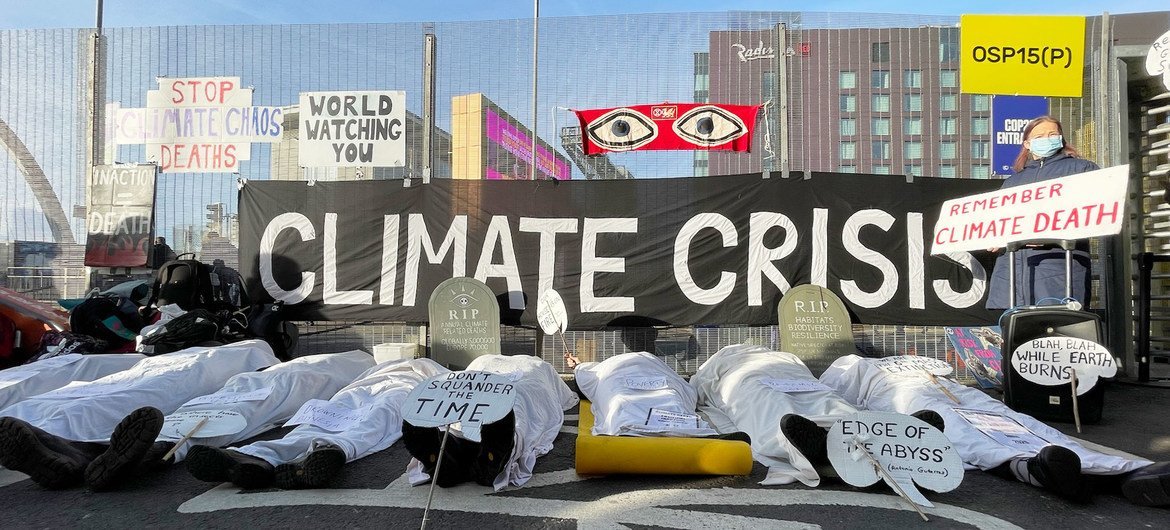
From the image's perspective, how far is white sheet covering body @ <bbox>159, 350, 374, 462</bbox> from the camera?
10.8 feet

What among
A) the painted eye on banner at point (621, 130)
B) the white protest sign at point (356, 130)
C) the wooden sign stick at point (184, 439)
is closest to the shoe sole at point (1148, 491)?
the wooden sign stick at point (184, 439)

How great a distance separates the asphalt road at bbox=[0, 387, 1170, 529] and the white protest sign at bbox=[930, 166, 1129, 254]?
2107 millimetres

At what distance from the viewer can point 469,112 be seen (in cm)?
641

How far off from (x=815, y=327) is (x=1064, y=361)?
1842mm

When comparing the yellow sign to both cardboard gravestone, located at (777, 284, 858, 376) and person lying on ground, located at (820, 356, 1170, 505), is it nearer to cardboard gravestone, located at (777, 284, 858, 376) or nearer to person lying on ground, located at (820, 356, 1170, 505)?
cardboard gravestone, located at (777, 284, 858, 376)

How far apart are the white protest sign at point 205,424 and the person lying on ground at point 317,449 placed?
33 centimetres

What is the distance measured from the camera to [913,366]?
3738mm

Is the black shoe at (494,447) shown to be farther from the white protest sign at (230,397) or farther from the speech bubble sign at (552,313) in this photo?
the speech bubble sign at (552,313)

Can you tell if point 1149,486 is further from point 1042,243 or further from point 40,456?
point 40,456

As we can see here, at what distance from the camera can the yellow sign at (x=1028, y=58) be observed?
5.95m

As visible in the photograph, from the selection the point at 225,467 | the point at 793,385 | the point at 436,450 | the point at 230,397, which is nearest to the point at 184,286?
the point at 230,397

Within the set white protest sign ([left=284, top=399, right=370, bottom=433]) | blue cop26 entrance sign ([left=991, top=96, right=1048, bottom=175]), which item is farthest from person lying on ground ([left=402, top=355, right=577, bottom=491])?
blue cop26 entrance sign ([left=991, top=96, right=1048, bottom=175])

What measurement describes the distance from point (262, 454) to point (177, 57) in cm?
571

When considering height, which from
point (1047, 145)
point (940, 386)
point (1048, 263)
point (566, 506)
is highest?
point (1047, 145)
